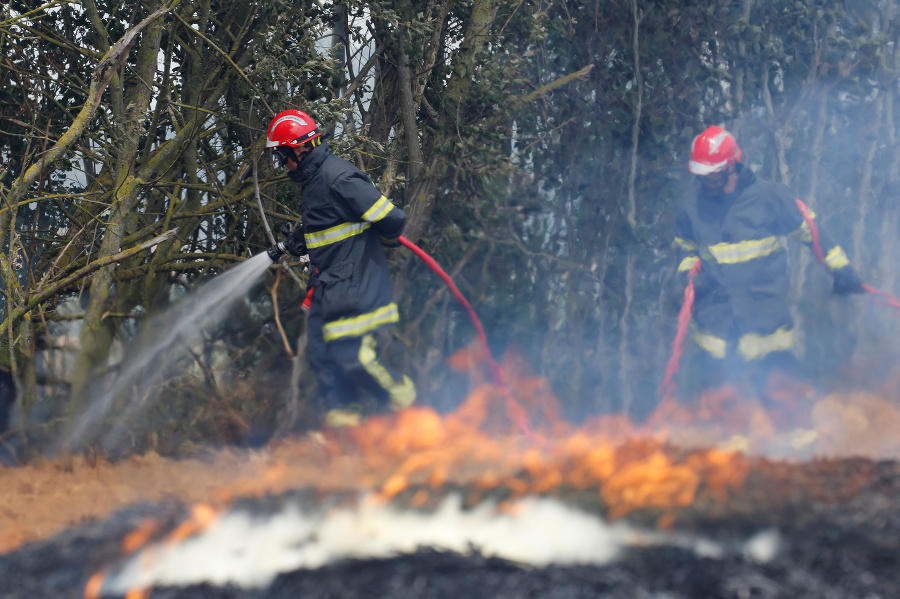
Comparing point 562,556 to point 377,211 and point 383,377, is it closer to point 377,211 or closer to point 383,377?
point 383,377

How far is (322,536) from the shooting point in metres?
3.04

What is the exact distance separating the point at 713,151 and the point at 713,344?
1.17 meters

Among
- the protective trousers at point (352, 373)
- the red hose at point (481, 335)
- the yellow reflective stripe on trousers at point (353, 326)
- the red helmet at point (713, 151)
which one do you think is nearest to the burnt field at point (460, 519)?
the protective trousers at point (352, 373)

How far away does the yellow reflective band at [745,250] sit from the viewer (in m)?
4.71

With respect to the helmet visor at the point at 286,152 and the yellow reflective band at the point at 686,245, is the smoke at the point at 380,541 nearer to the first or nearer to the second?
the helmet visor at the point at 286,152

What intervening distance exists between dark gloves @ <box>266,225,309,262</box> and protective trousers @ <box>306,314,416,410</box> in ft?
1.25

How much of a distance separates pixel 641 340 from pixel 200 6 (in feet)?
14.2

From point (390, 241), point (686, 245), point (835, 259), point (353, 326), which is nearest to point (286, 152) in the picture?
point (390, 241)

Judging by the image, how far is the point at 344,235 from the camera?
14.2 ft

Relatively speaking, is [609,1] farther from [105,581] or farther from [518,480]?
[105,581]

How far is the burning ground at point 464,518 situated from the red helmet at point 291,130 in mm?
1646

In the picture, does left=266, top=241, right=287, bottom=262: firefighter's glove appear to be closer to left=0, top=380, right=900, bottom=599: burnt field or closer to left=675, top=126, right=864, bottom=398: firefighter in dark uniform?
left=0, top=380, right=900, bottom=599: burnt field

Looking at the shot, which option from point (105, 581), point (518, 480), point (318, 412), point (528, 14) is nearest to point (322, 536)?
point (105, 581)

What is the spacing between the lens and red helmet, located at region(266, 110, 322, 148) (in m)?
4.27
